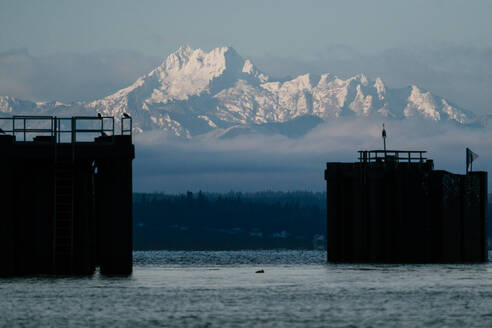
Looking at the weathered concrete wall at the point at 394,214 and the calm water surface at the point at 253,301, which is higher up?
the weathered concrete wall at the point at 394,214

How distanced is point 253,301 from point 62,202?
552 inches

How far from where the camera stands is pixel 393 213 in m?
85.4

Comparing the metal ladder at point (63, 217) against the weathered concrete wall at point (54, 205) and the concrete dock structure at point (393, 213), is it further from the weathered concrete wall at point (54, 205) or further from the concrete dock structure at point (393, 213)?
the concrete dock structure at point (393, 213)

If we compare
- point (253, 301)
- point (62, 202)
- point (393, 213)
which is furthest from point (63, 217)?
point (393, 213)

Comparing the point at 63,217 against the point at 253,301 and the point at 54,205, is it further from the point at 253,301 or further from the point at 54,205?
the point at 253,301

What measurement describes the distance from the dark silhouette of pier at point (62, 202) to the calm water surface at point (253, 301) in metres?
1.21

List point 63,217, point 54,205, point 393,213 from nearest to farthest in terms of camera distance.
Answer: point 54,205, point 63,217, point 393,213

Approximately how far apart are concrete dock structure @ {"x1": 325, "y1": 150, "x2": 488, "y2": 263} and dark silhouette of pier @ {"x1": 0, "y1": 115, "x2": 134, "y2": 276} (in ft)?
79.2

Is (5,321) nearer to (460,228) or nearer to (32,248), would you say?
(32,248)

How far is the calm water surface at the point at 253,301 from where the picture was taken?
46719 mm

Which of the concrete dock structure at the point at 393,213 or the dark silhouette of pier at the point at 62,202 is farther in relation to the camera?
the concrete dock structure at the point at 393,213

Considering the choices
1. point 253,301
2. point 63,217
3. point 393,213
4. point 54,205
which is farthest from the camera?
point 393,213

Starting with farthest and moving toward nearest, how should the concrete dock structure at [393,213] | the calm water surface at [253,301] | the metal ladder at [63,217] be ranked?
the concrete dock structure at [393,213] < the metal ladder at [63,217] < the calm water surface at [253,301]

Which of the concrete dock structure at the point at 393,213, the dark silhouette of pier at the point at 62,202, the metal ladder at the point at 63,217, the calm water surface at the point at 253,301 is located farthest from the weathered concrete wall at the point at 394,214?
the metal ladder at the point at 63,217
